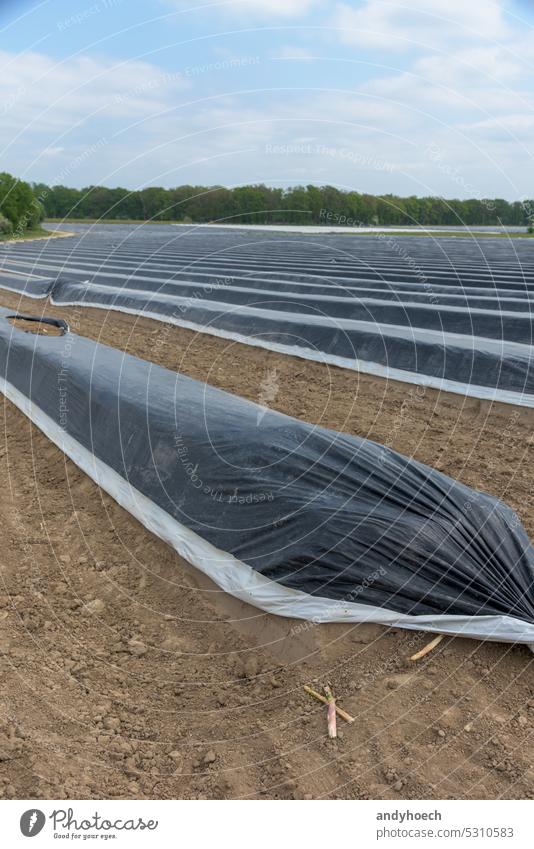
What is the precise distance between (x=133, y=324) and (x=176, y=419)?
994 cm

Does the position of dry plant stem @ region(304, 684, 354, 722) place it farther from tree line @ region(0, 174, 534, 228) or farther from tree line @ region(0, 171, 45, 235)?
tree line @ region(0, 171, 45, 235)

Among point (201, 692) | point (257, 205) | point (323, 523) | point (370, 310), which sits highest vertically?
point (257, 205)

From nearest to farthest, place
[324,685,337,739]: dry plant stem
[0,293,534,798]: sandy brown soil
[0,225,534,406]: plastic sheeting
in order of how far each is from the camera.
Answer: [0,293,534,798]: sandy brown soil
[324,685,337,739]: dry plant stem
[0,225,534,406]: plastic sheeting

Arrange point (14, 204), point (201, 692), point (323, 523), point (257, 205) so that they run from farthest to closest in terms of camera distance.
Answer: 1. point (14, 204)
2. point (257, 205)
3. point (323, 523)
4. point (201, 692)

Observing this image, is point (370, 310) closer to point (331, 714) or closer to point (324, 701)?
point (324, 701)

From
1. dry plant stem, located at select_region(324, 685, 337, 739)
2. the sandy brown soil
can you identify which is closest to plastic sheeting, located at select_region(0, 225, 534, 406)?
the sandy brown soil

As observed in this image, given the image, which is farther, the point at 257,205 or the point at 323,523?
the point at 257,205

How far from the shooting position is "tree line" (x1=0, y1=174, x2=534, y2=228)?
21058mm

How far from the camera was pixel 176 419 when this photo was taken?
18.3 ft

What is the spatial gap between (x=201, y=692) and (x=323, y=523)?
127cm

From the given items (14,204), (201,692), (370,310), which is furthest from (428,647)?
(14,204)

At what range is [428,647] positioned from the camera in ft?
12.5

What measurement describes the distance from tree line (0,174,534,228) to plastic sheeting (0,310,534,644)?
97.3 inches

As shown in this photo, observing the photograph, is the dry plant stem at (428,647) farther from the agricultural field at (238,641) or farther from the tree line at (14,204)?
the tree line at (14,204)
